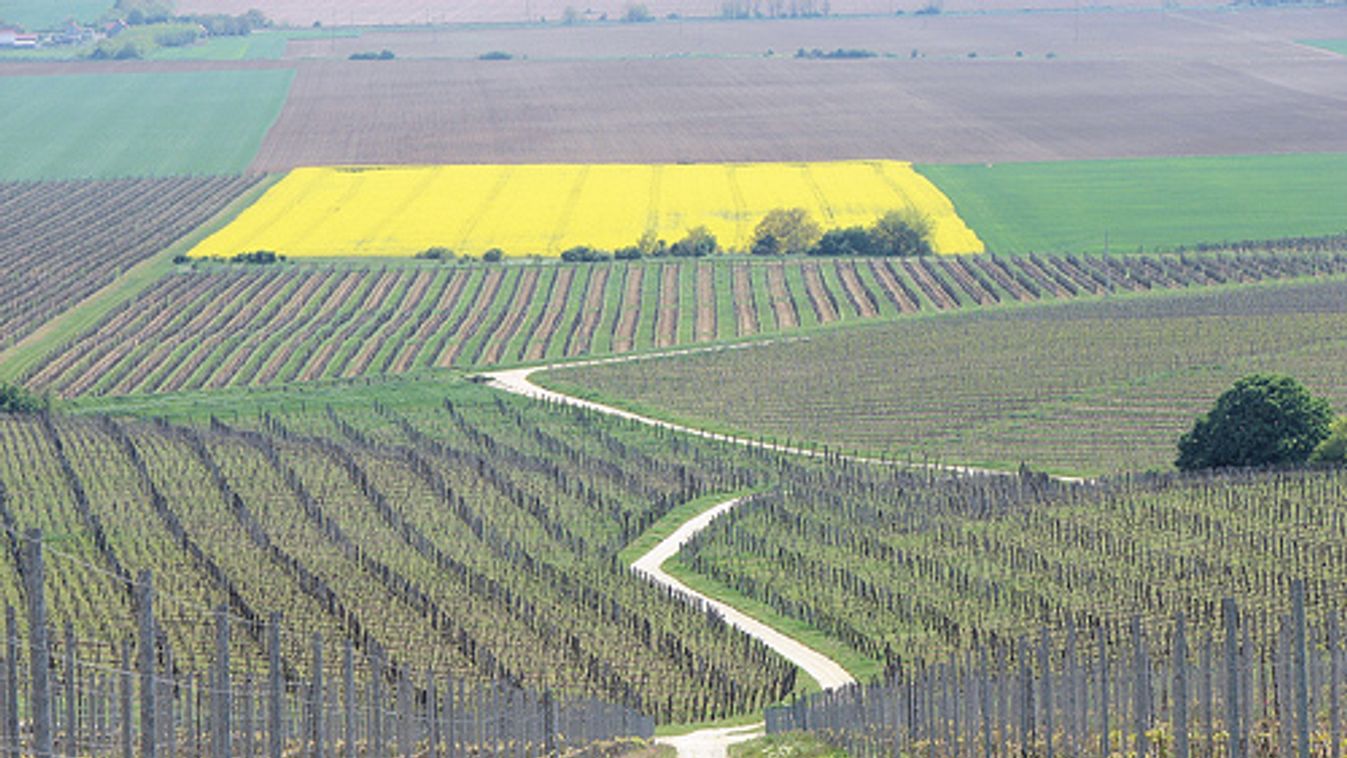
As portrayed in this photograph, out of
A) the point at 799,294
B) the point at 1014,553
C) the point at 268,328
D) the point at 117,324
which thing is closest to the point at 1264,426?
the point at 1014,553

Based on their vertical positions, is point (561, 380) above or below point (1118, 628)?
below

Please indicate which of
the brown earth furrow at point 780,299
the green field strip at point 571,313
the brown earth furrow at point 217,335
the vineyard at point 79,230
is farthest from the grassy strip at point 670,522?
the vineyard at point 79,230

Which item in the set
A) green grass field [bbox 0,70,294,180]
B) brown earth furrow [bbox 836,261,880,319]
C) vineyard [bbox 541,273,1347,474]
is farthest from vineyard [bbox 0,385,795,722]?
green grass field [bbox 0,70,294,180]

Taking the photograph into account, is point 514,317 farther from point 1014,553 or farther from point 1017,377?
point 1014,553

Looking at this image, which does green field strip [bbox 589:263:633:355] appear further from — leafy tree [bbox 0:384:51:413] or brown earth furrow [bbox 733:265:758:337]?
leafy tree [bbox 0:384:51:413]

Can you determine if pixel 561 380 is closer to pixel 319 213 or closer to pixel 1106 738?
pixel 319 213


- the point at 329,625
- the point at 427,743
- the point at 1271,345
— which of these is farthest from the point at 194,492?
the point at 1271,345
